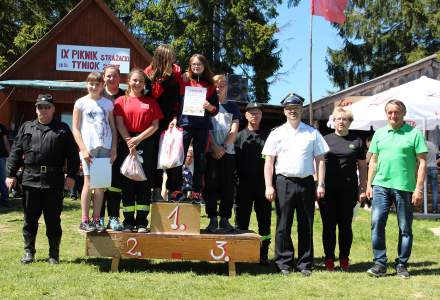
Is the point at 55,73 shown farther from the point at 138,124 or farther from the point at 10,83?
the point at 138,124

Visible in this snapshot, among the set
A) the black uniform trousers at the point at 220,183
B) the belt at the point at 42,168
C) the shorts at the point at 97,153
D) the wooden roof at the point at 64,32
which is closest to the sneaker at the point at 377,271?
the black uniform trousers at the point at 220,183

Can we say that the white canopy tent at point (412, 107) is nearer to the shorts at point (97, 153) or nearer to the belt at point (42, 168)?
the shorts at point (97, 153)

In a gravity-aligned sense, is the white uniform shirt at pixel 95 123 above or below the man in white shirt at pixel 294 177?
above

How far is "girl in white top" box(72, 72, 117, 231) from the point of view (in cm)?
612

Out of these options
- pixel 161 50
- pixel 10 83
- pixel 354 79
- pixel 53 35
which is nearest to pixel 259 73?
pixel 354 79

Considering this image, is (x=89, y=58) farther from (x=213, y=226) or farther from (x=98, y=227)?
(x=98, y=227)

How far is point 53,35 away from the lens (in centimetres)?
1867

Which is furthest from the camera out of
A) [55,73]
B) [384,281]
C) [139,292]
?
[55,73]

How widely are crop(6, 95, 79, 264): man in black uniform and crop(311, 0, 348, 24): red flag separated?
41.1 feet

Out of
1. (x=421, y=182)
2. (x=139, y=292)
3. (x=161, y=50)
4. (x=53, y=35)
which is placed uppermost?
(x=53, y=35)

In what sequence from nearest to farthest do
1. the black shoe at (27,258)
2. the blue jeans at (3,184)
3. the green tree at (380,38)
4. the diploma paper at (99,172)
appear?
the diploma paper at (99,172)
the black shoe at (27,258)
the blue jeans at (3,184)
the green tree at (380,38)

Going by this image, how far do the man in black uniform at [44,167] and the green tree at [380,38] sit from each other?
25.0m

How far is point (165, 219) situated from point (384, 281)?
2.45 metres

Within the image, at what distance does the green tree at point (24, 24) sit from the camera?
2642cm
